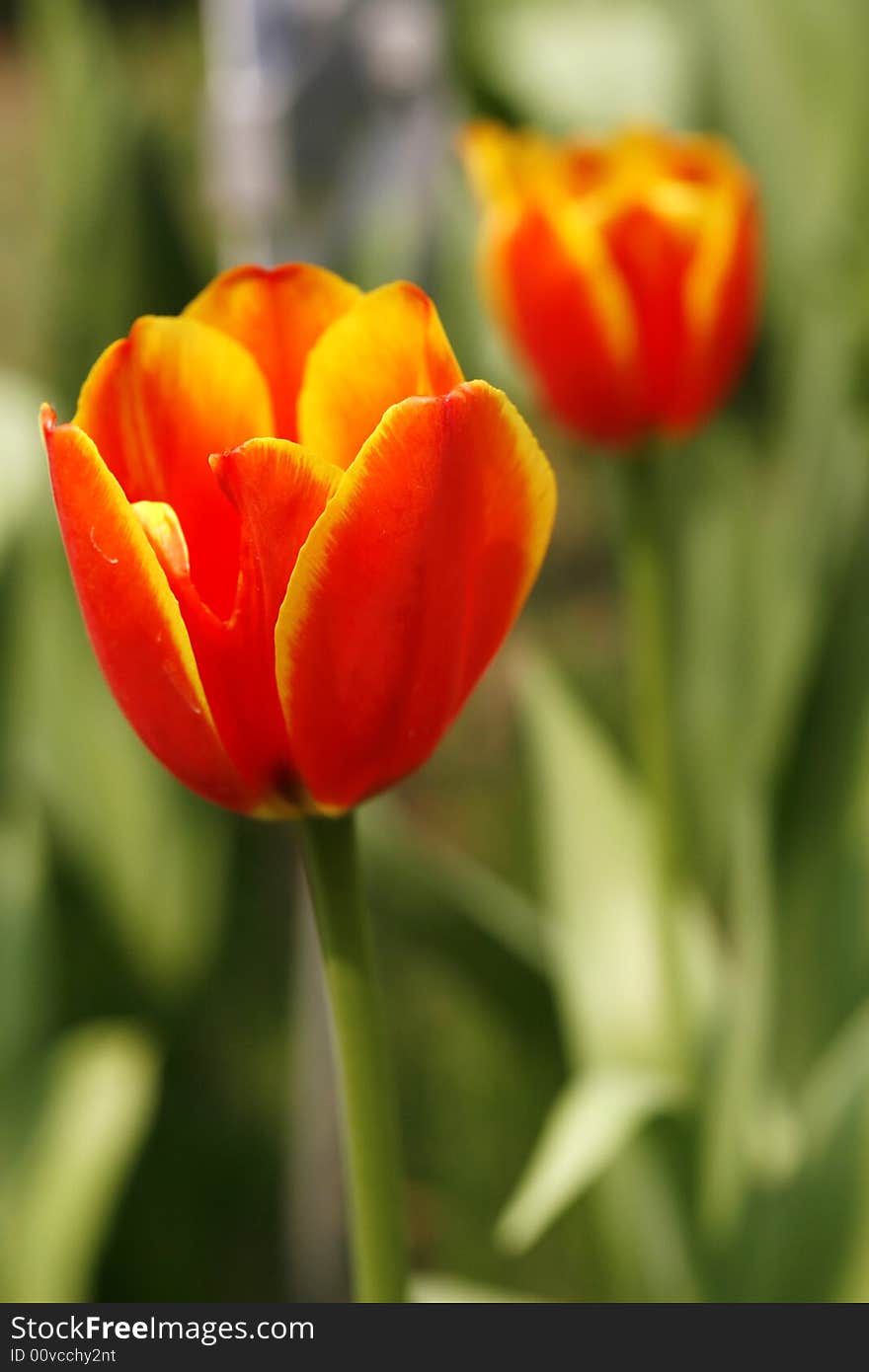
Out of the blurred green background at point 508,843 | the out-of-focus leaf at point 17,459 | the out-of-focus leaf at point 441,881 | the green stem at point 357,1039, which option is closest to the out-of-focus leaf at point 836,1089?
the blurred green background at point 508,843

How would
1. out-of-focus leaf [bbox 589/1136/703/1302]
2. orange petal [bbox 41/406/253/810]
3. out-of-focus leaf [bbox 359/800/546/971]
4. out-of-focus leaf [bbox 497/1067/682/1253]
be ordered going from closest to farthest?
1. orange petal [bbox 41/406/253/810]
2. out-of-focus leaf [bbox 497/1067/682/1253]
3. out-of-focus leaf [bbox 589/1136/703/1302]
4. out-of-focus leaf [bbox 359/800/546/971]

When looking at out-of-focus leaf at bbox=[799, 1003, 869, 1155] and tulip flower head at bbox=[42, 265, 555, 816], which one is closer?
tulip flower head at bbox=[42, 265, 555, 816]

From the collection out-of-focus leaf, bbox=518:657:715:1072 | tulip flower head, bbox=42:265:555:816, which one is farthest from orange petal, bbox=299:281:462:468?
out-of-focus leaf, bbox=518:657:715:1072

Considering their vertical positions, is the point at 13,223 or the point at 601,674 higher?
the point at 13,223

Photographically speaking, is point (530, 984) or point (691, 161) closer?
point (691, 161)

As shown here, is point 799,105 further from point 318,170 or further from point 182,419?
point 182,419

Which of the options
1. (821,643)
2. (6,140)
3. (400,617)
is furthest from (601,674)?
(6,140)

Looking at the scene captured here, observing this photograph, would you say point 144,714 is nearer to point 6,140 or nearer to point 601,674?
point 601,674

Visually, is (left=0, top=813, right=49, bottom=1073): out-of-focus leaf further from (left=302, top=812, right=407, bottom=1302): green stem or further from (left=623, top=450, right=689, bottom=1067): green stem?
(left=302, top=812, right=407, bottom=1302): green stem
